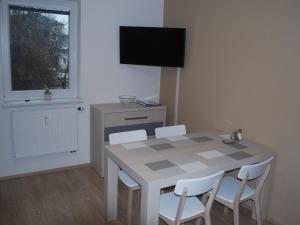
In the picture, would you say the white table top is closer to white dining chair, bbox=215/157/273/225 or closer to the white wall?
white dining chair, bbox=215/157/273/225

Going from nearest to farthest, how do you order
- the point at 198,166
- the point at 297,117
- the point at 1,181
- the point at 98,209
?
the point at 198,166 → the point at 297,117 → the point at 98,209 → the point at 1,181

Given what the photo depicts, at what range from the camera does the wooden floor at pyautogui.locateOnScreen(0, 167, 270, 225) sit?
269 centimetres

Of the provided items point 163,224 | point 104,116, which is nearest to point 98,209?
point 163,224

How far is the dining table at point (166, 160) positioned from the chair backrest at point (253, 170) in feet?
0.46

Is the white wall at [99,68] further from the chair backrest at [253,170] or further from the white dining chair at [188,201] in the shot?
the chair backrest at [253,170]

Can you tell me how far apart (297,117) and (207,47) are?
4.45ft

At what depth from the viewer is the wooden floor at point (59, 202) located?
106 inches

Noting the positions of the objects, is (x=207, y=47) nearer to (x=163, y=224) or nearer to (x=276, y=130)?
(x=276, y=130)

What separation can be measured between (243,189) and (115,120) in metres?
1.77

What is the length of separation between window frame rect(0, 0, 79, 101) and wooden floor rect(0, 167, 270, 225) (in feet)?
3.33

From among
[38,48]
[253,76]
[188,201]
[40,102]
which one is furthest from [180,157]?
[38,48]

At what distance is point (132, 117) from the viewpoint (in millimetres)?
3650

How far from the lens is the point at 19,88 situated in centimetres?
340

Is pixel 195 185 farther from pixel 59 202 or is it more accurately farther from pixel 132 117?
pixel 132 117
